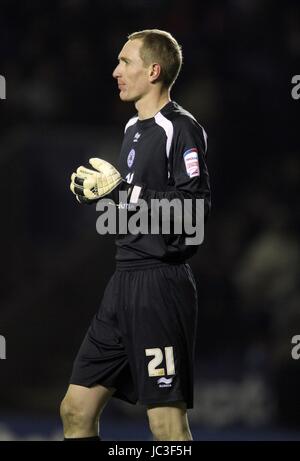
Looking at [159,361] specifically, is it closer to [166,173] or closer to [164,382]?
[164,382]

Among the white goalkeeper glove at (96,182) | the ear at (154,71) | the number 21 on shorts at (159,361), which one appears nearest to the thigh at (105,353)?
the number 21 on shorts at (159,361)

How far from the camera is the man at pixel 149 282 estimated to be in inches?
132

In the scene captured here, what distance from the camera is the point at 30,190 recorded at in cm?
550

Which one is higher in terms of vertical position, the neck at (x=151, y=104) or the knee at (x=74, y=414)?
the neck at (x=151, y=104)

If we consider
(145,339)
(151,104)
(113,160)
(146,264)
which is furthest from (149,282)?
(113,160)

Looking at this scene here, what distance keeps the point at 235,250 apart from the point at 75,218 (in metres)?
0.92

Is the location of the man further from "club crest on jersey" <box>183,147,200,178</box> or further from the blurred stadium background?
the blurred stadium background

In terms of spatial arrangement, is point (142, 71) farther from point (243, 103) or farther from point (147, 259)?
point (243, 103)

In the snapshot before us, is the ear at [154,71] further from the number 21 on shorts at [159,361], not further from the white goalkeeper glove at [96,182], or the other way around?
the number 21 on shorts at [159,361]

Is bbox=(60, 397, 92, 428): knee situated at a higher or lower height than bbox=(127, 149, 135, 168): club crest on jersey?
lower

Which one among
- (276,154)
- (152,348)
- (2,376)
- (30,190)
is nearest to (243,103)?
(276,154)

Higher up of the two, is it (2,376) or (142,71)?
(142,71)

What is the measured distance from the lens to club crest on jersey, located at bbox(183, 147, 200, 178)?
333 centimetres


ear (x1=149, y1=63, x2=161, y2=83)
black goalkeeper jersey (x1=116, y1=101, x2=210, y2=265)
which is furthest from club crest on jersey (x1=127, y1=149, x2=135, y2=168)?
ear (x1=149, y1=63, x2=161, y2=83)
